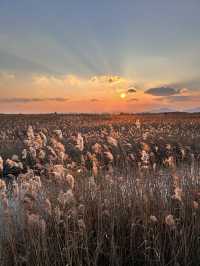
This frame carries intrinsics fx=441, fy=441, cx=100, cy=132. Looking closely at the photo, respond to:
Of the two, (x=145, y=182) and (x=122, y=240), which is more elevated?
(x=145, y=182)

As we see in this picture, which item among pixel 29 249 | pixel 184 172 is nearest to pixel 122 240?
pixel 29 249

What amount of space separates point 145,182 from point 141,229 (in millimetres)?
1009

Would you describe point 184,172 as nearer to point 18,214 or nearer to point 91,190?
point 91,190

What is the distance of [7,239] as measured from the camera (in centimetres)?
536

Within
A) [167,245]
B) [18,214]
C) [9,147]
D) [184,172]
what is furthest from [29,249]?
[9,147]

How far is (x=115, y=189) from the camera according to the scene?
6.09m

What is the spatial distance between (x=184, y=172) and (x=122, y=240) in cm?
175

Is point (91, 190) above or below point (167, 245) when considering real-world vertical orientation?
above

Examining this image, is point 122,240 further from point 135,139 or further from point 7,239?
point 135,139

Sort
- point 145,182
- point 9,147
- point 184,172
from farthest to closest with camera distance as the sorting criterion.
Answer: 1. point 9,147
2. point 184,172
3. point 145,182

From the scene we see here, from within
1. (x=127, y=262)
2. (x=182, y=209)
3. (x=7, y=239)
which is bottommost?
(x=127, y=262)

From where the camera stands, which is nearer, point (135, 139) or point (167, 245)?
point (167, 245)

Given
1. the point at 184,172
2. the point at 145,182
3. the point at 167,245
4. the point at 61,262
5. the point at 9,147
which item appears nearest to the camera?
the point at 61,262

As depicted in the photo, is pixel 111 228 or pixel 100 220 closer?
pixel 111 228
